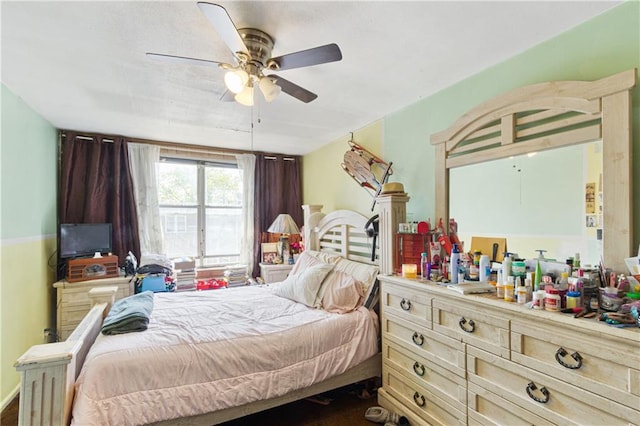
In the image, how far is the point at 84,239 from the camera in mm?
3363

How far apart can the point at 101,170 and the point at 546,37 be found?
4.47 m

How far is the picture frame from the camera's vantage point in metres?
4.32

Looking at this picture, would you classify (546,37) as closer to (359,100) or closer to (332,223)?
(359,100)

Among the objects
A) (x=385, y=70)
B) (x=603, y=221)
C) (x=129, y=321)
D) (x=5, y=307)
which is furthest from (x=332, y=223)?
(x=5, y=307)

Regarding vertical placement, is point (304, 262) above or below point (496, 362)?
above

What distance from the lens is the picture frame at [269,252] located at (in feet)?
14.2

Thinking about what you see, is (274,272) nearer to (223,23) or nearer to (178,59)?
(178,59)

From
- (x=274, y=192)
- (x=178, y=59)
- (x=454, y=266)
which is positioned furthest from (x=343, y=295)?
(x=274, y=192)

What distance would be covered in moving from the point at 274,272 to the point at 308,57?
9.88 feet

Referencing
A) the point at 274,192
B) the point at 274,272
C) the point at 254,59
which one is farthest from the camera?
the point at 274,192

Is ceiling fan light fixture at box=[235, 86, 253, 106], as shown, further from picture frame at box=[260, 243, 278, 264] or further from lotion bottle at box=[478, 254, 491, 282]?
picture frame at box=[260, 243, 278, 264]

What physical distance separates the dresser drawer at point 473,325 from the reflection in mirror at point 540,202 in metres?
0.49

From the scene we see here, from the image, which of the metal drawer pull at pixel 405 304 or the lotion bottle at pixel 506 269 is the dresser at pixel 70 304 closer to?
the metal drawer pull at pixel 405 304

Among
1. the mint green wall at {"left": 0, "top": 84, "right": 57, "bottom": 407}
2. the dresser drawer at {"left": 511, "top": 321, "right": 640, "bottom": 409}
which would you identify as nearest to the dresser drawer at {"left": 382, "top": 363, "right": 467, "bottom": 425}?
the dresser drawer at {"left": 511, "top": 321, "right": 640, "bottom": 409}
